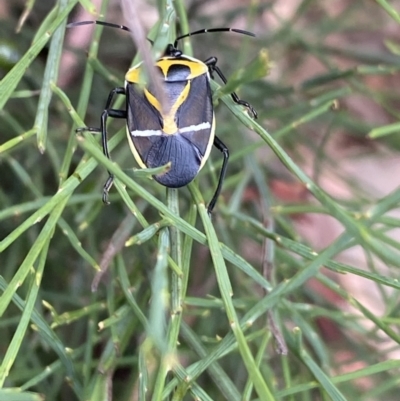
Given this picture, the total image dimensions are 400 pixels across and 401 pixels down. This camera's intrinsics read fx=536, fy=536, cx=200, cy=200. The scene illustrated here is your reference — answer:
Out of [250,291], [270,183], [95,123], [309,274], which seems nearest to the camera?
[309,274]

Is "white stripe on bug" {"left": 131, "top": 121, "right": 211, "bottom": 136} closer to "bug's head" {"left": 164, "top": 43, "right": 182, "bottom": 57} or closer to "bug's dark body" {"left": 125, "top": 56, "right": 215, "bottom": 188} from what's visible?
"bug's dark body" {"left": 125, "top": 56, "right": 215, "bottom": 188}

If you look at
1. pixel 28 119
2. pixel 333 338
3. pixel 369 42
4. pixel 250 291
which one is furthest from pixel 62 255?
pixel 369 42

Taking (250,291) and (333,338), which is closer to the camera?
(250,291)

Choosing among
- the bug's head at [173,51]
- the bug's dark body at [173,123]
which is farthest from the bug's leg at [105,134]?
the bug's head at [173,51]

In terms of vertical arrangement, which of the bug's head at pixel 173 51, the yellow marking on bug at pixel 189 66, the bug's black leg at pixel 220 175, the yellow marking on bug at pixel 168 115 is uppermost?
the bug's head at pixel 173 51

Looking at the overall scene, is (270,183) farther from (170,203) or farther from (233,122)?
(170,203)

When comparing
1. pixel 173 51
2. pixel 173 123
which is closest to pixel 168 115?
pixel 173 123

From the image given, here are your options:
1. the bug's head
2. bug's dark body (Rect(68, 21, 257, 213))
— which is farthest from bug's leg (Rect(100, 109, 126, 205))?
the bug's head

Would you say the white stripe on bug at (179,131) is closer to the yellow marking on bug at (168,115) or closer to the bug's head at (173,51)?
the yellow marking on bug at (168,115)
